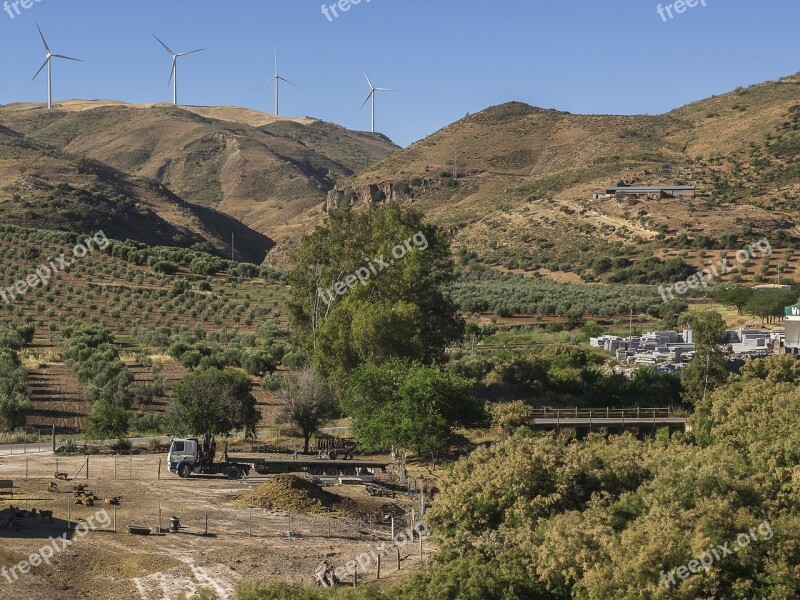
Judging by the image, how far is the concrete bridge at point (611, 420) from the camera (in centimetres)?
4503

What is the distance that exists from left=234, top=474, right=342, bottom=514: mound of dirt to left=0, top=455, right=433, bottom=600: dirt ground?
47 cm

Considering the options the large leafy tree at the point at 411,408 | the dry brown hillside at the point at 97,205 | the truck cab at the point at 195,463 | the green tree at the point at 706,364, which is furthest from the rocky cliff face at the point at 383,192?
the truck cab at the point at 195,463

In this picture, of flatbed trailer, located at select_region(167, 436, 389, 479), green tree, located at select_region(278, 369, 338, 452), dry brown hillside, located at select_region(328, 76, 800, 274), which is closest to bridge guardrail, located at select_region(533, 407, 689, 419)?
green tree, located at select_region(278, 369, 338, 452)

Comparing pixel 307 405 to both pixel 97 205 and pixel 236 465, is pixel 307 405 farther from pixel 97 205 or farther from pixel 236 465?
pixel 97 205

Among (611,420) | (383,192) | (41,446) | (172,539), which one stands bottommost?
(172,539)

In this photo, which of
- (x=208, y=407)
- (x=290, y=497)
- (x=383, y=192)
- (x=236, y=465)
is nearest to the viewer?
(x=290, y=497)

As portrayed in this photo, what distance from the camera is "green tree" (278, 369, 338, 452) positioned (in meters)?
43.4

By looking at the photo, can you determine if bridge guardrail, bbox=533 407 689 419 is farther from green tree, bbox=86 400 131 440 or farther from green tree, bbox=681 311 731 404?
green tree, bbox=86 400 131 440

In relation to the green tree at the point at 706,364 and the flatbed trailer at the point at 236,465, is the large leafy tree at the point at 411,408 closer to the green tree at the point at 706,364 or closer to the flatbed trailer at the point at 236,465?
the flatbed trailer at the point at 236,465

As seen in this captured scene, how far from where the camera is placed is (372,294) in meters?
49.0

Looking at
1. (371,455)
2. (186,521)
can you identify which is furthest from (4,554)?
(371,455)

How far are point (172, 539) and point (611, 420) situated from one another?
23186 mm

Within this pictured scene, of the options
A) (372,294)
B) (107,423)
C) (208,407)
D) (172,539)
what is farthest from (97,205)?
(172,539)

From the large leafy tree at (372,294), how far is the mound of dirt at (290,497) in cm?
1291
